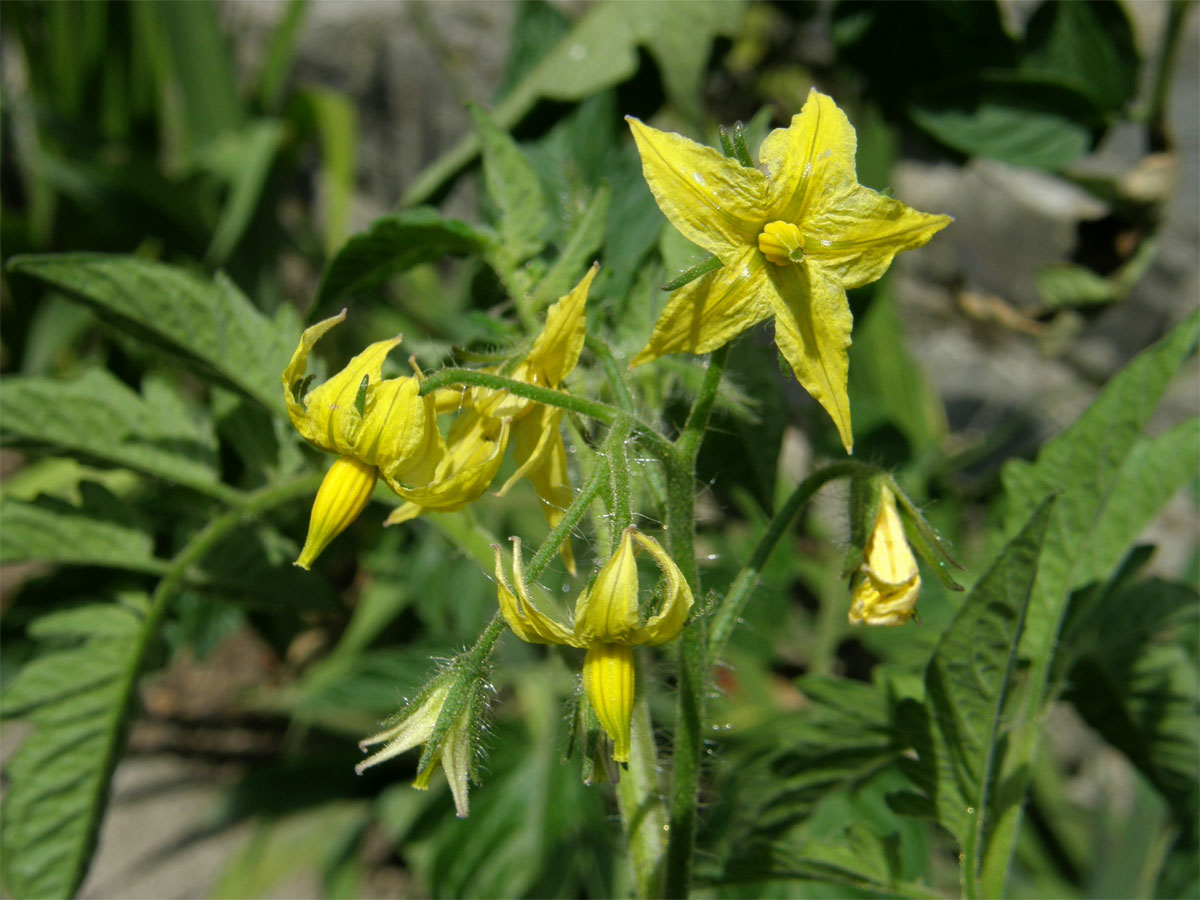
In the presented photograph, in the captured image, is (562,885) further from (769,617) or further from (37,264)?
(37,264)

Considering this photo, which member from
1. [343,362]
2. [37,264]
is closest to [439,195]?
[37,264]

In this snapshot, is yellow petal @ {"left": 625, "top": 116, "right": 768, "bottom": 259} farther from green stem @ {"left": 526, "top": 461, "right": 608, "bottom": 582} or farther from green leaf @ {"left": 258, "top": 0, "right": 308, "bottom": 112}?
green leaf @ {"left": 258, "top": 0, "right": 308, "bottom": 112}

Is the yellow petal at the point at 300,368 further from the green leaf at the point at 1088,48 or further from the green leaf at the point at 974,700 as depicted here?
the green leaf at the point at 1088,48

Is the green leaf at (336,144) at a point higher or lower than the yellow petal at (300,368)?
higher

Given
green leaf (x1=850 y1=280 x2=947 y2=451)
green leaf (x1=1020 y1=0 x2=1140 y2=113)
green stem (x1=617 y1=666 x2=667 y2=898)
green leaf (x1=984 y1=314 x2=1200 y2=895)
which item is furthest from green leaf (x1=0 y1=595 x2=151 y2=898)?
green leaf (x1=850 y1=280 x2=947 y2=451)

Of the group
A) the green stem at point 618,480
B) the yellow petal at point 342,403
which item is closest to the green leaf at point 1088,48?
the green stem at point 618,480
